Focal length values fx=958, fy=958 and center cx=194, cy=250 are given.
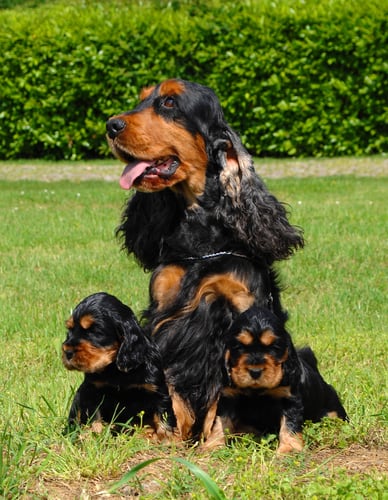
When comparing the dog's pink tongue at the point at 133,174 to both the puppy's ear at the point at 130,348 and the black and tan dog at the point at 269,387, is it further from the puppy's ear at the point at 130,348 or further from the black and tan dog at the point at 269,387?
the black and tan dog at the point at 269,387

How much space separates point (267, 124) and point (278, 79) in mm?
861

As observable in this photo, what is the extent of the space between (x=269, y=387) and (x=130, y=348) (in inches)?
27.9

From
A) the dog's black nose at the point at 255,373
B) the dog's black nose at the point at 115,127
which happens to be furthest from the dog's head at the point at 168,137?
the dog's black nose at the point at 255,373

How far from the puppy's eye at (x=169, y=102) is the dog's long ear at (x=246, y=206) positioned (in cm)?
31

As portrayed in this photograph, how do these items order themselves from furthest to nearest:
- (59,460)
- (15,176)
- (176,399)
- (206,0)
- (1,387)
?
(206,0) → (15,176) → (1,387) → (176,399) → (59,460)

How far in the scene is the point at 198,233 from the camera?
4930 millimetres

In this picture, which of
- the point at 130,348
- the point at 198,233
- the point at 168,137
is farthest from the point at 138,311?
the point at 130,348

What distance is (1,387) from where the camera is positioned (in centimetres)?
566

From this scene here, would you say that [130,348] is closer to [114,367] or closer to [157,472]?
[114,367]

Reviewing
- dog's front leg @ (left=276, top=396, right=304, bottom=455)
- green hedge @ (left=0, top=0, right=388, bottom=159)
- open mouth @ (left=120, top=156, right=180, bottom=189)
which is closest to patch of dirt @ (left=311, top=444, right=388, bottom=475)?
dog's front leg @ (left=276, top=396, right=304, bottom=455)

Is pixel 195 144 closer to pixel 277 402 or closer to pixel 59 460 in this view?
pixel 277 402

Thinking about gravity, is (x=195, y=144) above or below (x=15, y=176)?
above

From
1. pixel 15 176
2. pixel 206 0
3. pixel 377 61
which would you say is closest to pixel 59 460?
pixel 15 176

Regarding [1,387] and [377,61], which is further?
[377,61]
